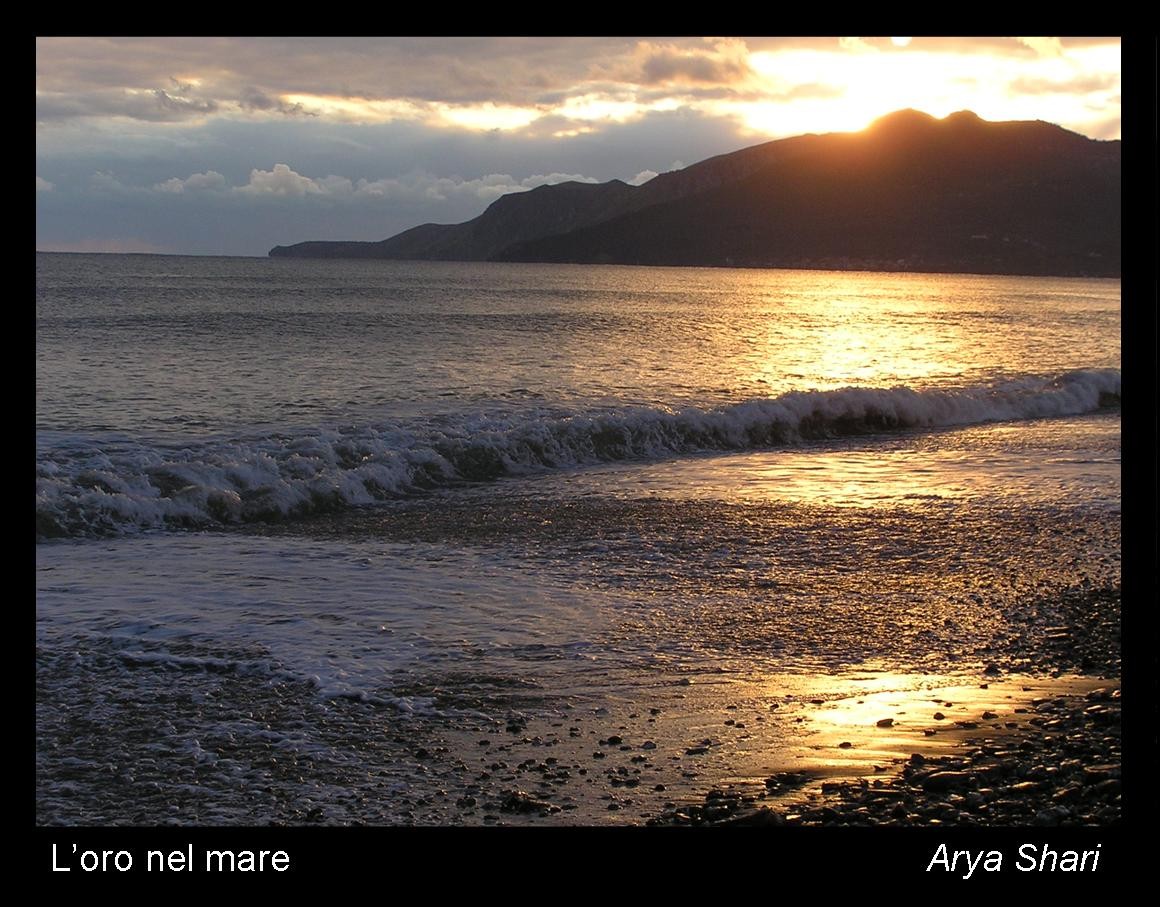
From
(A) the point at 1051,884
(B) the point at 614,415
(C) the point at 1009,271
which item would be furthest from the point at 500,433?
(C) the point at 1009,271

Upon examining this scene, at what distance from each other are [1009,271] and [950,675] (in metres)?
165

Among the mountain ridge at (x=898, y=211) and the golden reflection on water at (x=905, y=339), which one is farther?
the mountain ridge at (x=898, y=211)

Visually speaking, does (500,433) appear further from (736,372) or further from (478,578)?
(736,372)

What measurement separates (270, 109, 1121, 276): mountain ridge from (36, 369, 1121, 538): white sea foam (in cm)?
14495

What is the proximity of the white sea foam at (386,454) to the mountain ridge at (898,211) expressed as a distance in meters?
145

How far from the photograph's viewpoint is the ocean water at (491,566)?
17.9 ft

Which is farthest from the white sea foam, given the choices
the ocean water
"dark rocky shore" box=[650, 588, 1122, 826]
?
"dark rocky shore" box=[650, 588, 1122, 826]

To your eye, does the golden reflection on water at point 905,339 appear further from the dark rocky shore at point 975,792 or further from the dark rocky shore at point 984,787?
the dark rocky shore at point 975,792

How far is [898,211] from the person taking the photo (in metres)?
177

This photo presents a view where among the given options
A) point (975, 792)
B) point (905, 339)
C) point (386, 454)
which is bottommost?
point (975, 792)

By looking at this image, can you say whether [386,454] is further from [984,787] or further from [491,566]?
[984,787]

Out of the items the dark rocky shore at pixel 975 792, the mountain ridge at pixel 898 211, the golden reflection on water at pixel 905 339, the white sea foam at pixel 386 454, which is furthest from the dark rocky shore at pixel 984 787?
the mountain ridge at pixel 898 211

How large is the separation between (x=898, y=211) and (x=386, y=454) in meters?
175

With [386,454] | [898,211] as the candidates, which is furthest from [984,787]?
[898,211]
